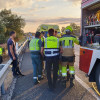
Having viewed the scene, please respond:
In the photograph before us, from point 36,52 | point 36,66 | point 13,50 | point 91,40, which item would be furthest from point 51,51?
point 13,50

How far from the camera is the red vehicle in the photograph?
4746 millimetres

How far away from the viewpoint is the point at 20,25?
164 feet

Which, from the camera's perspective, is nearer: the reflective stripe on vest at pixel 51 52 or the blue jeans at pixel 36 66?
the reflective stripe on vest at pixel 51 52

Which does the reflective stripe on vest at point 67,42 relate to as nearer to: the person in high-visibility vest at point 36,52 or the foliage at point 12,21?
the person in high-visibility vest at point 36,52

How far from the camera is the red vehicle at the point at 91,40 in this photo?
475cm

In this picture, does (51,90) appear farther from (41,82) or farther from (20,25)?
(20,25)

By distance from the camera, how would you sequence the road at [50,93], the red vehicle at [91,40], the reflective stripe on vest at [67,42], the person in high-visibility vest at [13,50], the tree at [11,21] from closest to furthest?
the road at [50,93] < the red vehicle at [91,40] < the reflective stripe on vest at [67,42] < the person in high-visibility vest at [13,50] < the tree at [11,21]

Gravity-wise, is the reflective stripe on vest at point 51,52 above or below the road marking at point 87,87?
above

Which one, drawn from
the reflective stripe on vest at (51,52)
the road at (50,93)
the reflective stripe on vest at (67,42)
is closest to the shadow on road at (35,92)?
the road at (50,93)

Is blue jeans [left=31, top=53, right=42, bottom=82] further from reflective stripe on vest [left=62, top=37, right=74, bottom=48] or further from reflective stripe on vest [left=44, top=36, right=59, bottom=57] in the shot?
reflective stripe on vest [left=62, top=37, right=74, bottom=48]

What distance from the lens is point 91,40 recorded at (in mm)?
5820

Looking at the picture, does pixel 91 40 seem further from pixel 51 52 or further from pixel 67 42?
pixel 51 52

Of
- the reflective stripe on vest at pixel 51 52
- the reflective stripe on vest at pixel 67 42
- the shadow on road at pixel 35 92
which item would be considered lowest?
the shadow on road at pixel 35 92

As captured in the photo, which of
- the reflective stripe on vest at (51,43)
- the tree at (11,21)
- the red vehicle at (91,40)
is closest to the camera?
the red vehicle at (91,40)
